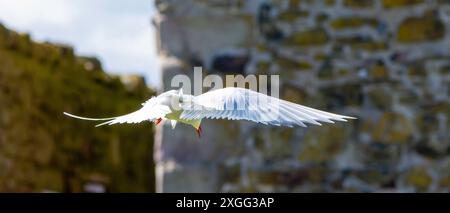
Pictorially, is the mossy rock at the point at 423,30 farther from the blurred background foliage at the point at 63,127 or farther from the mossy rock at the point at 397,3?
the blurred background foliage at the point at 63,127

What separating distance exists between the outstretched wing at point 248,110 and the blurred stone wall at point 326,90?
78.1 inches

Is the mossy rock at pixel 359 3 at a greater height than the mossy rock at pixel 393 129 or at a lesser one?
greater

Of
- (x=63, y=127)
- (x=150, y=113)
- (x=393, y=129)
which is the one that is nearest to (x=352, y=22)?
(x=393, y=129)

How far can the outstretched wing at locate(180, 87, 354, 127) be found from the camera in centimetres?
232

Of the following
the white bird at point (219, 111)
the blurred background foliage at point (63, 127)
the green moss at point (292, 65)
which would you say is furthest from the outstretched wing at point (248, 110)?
the blurred background foliage at point (63, 127)

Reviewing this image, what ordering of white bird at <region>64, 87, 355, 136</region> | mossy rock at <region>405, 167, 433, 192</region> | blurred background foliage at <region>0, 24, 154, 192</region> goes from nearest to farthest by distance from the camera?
white bird at <region>64, 87, 355, 136</region>
mossy rock at <region>405, 167, 433, 192</region>
blurred background foliage at <region>0, 24, 154, 192</region>

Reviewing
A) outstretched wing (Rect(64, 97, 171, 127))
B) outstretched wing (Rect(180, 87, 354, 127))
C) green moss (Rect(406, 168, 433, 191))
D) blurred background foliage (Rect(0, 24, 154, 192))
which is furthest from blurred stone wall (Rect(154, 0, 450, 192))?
outstretched wing (Rect(64, 97, 171, 127))

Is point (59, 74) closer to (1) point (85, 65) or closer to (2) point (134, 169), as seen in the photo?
(1) point (85, 65)

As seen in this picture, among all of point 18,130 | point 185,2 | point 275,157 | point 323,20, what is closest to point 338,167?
point 275,157

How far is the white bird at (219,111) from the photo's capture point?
91.3 inches

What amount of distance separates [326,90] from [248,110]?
84.1 inches

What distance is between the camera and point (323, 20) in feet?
15.0

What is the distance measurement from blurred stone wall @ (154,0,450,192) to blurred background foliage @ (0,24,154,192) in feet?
2.69

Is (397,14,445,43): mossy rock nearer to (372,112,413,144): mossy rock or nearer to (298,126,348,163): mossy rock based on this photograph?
(372,112,413,144): mossy rock
